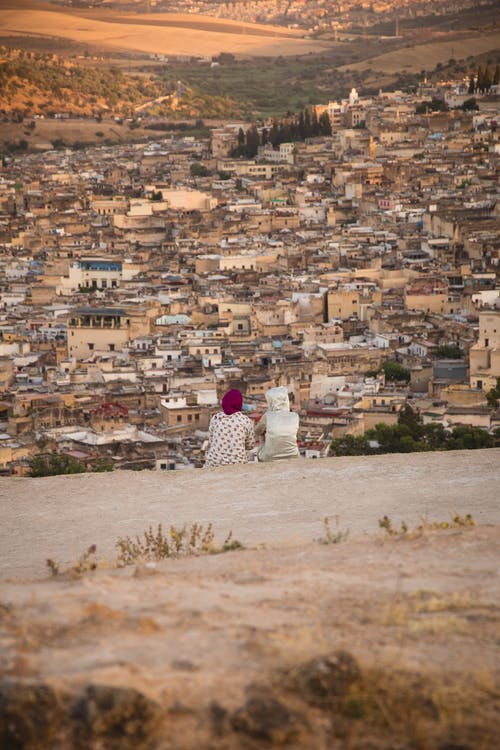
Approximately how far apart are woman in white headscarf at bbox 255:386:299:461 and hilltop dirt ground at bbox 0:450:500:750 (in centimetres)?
180

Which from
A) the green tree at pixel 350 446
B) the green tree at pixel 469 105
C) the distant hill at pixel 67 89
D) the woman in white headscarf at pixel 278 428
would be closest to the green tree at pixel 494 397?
the green tree at pixel 350 446

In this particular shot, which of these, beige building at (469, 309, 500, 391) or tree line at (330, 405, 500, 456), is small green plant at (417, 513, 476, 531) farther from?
beige building at (469, 309, 500, 391)

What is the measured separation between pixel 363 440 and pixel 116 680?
13.4 metres

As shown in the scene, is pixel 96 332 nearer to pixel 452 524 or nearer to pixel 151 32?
pixel 452 524

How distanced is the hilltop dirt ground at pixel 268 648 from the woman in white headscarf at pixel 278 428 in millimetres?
1805

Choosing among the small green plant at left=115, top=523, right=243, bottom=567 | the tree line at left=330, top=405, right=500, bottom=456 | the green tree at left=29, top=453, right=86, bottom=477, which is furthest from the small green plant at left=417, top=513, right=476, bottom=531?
the green tree at left=29, top=453, right=86, bottom=477

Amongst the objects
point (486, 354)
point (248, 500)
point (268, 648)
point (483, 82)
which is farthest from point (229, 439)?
point (483, 82)

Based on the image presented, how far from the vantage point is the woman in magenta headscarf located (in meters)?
7.59

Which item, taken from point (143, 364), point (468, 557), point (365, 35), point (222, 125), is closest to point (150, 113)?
point (222, 125)

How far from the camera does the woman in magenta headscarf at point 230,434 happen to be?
7586mm

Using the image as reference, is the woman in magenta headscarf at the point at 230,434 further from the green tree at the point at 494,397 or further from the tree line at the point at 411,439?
the green tree at the point at 494,397

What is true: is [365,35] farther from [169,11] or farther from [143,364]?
[143,364]

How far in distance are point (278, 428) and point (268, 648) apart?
12.4 feet

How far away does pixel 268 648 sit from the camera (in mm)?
3977
